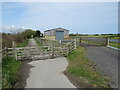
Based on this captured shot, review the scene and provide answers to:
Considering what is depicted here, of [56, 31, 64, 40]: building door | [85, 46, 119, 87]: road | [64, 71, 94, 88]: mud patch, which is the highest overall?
[56, 31, 64, 40]: building door

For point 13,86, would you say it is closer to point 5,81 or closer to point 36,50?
point 5,81

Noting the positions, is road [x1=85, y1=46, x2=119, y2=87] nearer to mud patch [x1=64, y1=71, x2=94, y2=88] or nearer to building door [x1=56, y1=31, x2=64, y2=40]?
mud patch [x1=64, y1=71, x2=94, y2=88]

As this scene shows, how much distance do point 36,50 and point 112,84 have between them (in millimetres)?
6751

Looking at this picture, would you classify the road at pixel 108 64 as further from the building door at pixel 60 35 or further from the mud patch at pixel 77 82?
the building door at pixel 60 35

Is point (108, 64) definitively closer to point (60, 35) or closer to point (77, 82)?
point (77, 82)

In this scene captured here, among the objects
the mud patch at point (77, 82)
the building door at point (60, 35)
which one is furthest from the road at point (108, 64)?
the building door at point (60, 35)

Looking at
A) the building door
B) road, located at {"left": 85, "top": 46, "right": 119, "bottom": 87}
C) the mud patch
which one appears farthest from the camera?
the building door

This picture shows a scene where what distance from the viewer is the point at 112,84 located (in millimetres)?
4688

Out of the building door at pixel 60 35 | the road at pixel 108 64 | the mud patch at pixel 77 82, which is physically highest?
the building door at pixel 60 35

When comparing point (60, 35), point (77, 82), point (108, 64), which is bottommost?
point (77, 82)

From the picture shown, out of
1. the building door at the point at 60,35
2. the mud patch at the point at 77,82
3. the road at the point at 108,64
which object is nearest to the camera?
the mud patch at the point at 77,82

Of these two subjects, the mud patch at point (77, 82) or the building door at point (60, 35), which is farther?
A: the building door at point (60, 35)

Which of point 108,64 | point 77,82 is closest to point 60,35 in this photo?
point 108,64

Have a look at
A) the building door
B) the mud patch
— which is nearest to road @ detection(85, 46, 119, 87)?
the mud patch
